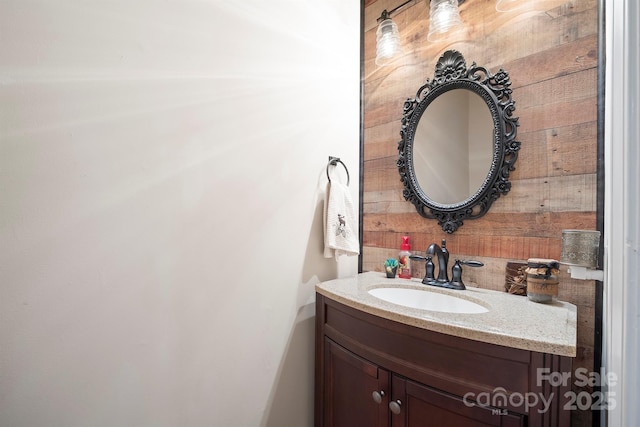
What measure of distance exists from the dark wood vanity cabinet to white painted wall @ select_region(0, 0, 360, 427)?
0.27m

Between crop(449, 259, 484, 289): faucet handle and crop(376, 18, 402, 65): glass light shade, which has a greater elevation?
crop(376, 18, 402, 65): glass light shade

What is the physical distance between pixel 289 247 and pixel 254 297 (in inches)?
11.2

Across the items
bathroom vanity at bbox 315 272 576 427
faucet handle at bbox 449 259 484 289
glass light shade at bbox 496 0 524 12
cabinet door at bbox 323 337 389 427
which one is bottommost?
cabinet door at bbox 323 337 389 427

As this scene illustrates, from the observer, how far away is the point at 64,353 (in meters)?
0.77

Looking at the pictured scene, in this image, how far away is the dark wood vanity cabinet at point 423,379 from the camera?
2.22 ft

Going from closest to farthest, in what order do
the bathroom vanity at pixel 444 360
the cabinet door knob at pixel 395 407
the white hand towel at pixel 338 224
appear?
the bathroom vanity at pixel 444 360 → the cabinet door knob at pixel 395 407 → the white hand towel at pixel 338 224

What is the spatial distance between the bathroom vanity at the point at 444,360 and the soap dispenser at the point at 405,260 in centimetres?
18

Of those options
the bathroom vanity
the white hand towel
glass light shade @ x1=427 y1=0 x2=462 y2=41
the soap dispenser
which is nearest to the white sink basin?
the bathroom vanity

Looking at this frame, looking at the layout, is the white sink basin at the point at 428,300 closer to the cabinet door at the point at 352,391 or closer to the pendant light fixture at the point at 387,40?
the cabinet door at the point at 352,391

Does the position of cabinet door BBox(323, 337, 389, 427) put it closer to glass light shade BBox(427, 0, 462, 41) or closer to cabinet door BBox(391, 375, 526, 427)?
cabinet door BBox(391, 375, 526, 427)

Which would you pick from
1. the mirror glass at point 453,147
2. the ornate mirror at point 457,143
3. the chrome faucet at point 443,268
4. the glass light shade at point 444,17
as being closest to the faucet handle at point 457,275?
the chrome faucet at point 443,268

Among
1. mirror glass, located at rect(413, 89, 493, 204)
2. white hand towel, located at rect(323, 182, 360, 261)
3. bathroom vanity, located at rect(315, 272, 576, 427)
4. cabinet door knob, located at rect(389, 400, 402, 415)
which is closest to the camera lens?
bathroom vanity, located at rect(315, 272, 576, 427)

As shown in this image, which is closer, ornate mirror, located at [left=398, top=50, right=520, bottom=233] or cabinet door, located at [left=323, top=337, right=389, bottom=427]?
cabinet door, located at [left=323, top=337, right=389, bottom=427]

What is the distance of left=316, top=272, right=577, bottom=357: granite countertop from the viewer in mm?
678
